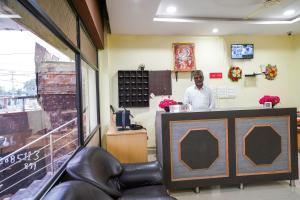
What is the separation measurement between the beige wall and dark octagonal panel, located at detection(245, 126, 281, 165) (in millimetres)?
2363

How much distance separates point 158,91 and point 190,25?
1.63 metres

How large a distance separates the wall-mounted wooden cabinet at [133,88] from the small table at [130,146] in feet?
5.15

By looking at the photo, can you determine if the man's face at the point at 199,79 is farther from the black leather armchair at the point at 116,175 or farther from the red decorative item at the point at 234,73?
the black leather armchair at the point at 116,175

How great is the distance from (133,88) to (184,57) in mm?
1447

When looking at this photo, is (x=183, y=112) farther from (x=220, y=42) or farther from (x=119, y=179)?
(x=220, y=42)

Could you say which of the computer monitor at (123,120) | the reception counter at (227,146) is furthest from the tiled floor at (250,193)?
the computer monitor at (123,120)

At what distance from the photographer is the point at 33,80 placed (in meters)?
2.45

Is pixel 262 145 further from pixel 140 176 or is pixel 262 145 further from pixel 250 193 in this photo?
pixel 140 176

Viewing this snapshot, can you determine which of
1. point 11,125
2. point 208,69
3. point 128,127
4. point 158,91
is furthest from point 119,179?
point 208,69

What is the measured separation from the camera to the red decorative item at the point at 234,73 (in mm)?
Result: 5527

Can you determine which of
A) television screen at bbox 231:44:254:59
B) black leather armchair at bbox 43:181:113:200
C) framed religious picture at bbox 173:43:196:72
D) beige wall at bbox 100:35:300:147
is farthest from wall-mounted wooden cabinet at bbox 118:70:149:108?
black leather armchair at bbox 43:181:113:200

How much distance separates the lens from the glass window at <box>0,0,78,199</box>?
1.72 meters

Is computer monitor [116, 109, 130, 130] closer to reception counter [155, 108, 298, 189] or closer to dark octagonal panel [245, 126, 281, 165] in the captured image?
reception counter [155, 108, 298, 189]

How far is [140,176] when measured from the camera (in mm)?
2432
